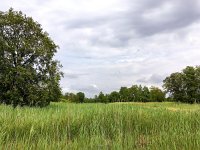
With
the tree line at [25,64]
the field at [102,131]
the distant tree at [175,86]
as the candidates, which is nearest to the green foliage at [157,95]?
the distant tree at [175,86]

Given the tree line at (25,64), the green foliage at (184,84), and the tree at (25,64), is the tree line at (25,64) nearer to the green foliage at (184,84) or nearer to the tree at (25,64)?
the tree at (25,64)

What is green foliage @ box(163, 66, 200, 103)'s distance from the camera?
226 feet

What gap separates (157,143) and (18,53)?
27.3m

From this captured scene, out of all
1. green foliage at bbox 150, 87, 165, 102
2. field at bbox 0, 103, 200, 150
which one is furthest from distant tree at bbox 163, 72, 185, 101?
field at bbox 0, 103, 200, 150

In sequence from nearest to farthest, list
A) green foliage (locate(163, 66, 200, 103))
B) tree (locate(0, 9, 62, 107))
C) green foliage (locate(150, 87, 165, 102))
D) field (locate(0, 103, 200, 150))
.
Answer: field (locate(0, 103, 200, 150))
tree (locate(0, 9, 62, 107))
green foliage (locate(163, 66, 200, 103))
green foliage (locate(150, 87, 165, 102))

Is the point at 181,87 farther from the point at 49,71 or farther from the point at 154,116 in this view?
the point at 154,116

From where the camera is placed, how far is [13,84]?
102 ft

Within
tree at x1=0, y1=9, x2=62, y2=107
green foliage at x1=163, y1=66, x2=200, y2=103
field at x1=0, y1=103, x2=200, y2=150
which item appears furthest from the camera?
green foliage at x1=163, y1=66, x2=200, y2=103

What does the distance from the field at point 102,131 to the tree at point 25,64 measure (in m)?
20.3

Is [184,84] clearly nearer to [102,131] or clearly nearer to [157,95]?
Answer: [157,95]

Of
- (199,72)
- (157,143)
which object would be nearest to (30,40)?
(157,143)

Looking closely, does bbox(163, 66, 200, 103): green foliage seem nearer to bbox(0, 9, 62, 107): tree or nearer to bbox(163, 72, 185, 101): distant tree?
bbox(163, 72, 185, 101): distant tree

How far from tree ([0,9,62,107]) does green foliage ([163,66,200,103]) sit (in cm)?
3974

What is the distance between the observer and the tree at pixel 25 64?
30547 mm
